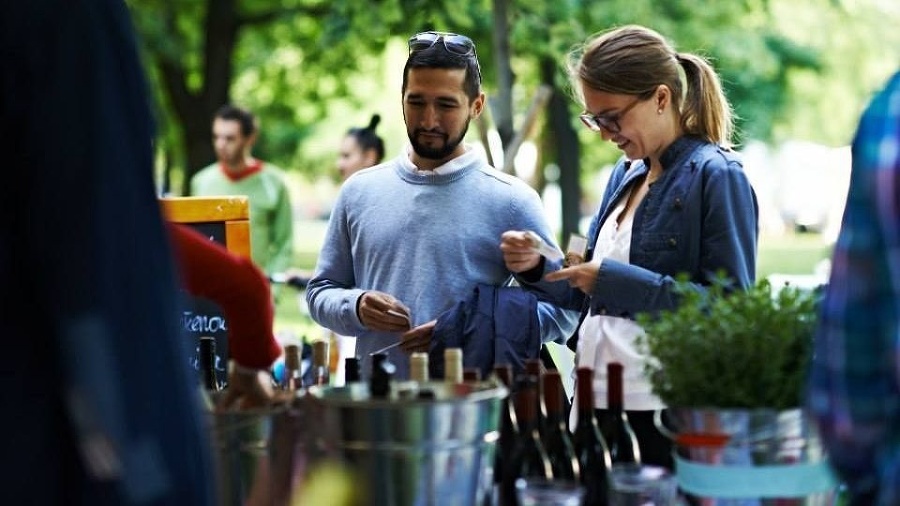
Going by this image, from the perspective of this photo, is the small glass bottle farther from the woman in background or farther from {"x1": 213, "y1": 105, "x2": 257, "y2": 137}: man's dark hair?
{"x1": 213, "y1": 105, "x2": 257, "y2": 137}: man's dark hair

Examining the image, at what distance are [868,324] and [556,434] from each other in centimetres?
101

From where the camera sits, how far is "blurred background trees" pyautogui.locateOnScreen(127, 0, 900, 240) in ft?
25.4

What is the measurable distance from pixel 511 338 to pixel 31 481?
177cm

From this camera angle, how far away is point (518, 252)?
10.9 ft

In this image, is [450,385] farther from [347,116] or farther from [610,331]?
[347,116]

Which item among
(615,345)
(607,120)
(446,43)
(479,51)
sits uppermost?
(479,51)

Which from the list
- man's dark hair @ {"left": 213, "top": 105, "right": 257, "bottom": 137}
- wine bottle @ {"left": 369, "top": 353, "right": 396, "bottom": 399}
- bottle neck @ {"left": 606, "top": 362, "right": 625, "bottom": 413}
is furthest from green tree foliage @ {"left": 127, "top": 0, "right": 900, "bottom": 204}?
wine bottle @ {"left": 369, "top": 353, "right": 396, "bottom": 399}

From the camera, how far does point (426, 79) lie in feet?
11.8

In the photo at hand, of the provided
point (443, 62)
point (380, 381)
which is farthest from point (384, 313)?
point (380, 381)

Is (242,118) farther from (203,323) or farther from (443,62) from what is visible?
(443,62)

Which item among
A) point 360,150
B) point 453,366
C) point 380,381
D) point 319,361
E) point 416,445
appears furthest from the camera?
point 360,150

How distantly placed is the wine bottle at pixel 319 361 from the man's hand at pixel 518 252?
487mm

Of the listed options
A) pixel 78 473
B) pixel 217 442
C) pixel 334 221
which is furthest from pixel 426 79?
pixel 78 473

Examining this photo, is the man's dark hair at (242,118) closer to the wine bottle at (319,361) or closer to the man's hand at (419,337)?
the man's hand at (419,337)
